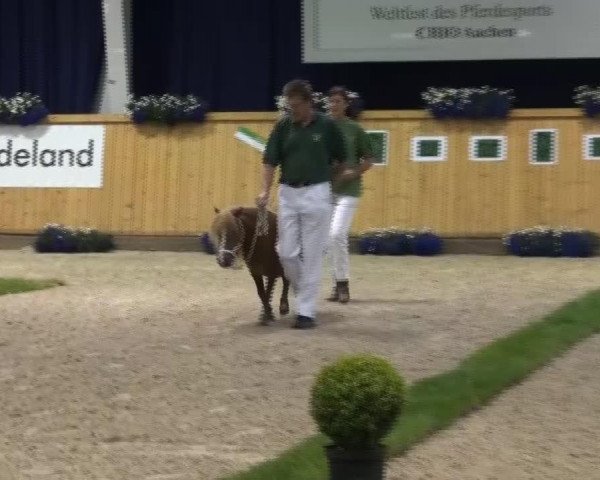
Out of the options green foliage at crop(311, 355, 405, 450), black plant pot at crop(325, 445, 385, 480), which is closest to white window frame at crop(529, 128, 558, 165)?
green foliage at crop(311, 355, 405, 450)

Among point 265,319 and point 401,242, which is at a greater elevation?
point 265,319

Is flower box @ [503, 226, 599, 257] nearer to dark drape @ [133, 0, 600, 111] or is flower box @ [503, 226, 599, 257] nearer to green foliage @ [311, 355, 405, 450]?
dark drape @ [133, 0, 600, 111]

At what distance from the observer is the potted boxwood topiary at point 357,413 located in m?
3.37

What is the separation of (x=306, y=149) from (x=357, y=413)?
394cm

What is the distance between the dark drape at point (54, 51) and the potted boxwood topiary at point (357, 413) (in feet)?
46.8

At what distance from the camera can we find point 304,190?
280 inches

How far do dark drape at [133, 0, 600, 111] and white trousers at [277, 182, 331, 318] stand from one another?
946 cm

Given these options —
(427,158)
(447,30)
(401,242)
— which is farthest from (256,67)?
(401,242)

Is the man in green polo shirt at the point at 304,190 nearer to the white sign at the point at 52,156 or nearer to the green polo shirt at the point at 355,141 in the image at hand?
the green polo shirt at the point at 355,141

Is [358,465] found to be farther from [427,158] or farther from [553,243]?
[427,158]

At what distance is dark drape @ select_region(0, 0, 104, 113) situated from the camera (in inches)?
677

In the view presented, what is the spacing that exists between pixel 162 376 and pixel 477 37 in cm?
1029

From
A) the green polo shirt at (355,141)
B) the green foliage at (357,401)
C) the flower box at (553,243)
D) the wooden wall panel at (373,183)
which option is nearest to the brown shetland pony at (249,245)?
the green polo shirt at (355,141)

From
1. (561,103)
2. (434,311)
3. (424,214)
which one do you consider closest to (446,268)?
(424,214)
